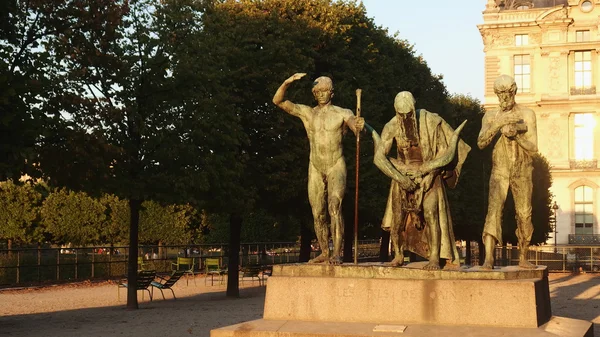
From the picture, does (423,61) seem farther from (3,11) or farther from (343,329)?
(343,329)

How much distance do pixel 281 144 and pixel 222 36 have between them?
445 centimetres

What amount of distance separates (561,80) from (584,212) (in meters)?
9.99

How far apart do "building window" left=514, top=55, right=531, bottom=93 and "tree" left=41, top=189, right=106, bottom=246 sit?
34.0 metres

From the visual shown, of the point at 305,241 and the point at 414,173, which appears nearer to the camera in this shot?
the point at 414,173

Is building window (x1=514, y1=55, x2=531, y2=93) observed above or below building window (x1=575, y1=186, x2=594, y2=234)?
above

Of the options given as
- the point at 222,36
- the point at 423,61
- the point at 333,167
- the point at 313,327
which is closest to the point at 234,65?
the point at 222,36

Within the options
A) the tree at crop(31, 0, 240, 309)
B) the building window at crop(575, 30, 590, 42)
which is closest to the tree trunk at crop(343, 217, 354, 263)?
the tree at crop(31, 0, 240, 309)

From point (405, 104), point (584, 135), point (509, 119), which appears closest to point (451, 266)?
point (509, 119)

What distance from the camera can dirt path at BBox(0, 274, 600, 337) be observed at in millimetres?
18750

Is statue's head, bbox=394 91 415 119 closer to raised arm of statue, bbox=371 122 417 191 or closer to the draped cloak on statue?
the draped cloak on statue

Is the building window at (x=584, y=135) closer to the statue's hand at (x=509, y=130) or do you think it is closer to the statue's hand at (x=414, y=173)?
the statue's hand at (x=509, y=130)

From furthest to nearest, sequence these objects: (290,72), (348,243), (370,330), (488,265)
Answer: (348,243) < (290,72) < (488,265) < (370,330)

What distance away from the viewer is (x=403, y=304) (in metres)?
11.3

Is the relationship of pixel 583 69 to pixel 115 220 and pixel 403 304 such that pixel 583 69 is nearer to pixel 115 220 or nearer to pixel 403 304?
pixel 115 220
